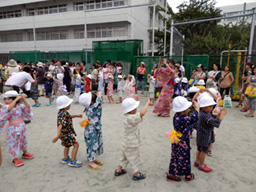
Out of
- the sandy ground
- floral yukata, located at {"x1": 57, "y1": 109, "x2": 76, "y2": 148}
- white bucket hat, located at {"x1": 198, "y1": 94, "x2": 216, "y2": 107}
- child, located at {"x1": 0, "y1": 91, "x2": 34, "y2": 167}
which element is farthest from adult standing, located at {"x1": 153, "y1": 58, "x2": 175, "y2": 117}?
child, located at {"x1": 0, "y1": 91, "x2": 34, "y2": 167}

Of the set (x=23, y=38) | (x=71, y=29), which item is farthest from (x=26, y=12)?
(x=71, y=29)

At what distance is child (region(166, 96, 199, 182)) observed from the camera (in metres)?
2.80

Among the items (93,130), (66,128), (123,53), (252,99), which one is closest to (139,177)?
(93,130)

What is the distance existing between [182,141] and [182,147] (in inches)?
3.6

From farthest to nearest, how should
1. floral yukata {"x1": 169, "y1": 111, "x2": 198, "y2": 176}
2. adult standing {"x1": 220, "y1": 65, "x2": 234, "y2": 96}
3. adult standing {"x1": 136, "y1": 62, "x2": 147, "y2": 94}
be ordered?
adult standing {"x1": 136, "y1": 62, "x2": 147, "y2": 94}
adult standing {"x1": 220, "y1": 65, "x2": 234, "y2": 96}
floral yukata {"x1": 169, "y1": 111, "x2": 198, "y2": 176}

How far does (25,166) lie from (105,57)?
10.4m

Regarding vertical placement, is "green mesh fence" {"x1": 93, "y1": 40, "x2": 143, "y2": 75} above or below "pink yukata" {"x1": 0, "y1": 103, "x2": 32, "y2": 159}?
above

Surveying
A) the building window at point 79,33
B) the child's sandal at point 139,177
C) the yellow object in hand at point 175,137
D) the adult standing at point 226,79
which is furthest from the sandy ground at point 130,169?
the building window at point 79,33

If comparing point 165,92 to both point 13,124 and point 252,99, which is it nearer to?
point 252,99

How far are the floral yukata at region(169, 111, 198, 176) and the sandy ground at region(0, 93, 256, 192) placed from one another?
22cm

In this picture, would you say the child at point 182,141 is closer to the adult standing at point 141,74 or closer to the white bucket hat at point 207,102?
the white bucket hat at point 207,102

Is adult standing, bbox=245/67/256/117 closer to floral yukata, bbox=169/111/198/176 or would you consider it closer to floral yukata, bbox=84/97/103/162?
floral yukata, bbox=169/111/198/176

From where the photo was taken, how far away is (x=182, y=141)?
2.87 meters

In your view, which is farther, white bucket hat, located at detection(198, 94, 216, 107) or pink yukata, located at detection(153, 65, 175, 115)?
pink yukata, located at detection(153, 65, 175, 115)
